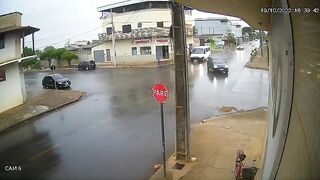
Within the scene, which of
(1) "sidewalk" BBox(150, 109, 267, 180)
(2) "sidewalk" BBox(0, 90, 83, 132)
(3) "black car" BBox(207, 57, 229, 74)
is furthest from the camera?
(3) "black car" BBox(207, 57, 229, 74)

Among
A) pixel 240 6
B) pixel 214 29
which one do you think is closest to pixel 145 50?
pixel 214 29

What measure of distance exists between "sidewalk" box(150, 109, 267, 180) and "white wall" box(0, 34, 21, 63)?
27.4 ft

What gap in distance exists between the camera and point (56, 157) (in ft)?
25.5

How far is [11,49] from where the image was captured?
14.1m

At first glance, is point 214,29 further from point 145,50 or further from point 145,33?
point 145,33

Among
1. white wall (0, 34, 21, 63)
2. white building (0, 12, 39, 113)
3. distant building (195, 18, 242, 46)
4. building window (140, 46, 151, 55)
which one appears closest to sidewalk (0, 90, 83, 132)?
white building (0, 12, 39, 113)

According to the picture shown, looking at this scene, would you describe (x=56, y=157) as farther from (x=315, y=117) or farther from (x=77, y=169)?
(x=315, y=117)

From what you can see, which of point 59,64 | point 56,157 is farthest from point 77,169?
point 59,64

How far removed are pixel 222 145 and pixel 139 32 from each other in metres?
30.4

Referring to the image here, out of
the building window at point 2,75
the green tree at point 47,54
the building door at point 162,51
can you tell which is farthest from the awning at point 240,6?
the building door at point 162,51

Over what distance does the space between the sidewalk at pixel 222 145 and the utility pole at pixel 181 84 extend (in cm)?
36

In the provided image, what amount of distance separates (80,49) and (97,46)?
6.83ft

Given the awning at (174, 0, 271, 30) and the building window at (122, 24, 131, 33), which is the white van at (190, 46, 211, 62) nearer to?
the building window at (122, 24, 131, 33)

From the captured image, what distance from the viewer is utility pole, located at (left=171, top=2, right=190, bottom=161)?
7.14 meters
